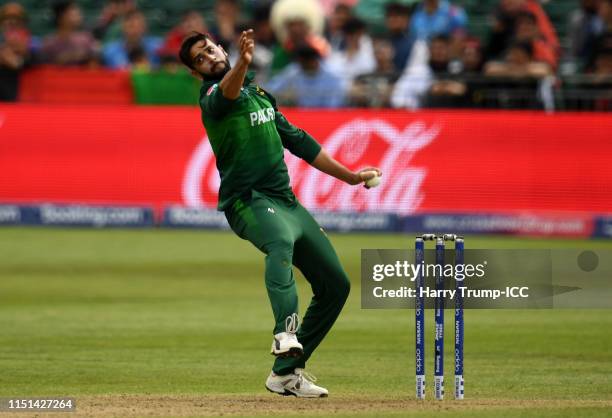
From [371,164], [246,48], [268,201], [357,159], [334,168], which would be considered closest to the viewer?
[246,48]

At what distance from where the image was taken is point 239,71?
356 inches

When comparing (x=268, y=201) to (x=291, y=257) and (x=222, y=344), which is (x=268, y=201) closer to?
(x=291, y=257)

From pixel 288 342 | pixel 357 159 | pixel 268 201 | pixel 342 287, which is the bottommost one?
pixel 288 342

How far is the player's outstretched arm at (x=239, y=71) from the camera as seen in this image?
8961 millimetres

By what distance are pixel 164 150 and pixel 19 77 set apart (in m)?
2.97

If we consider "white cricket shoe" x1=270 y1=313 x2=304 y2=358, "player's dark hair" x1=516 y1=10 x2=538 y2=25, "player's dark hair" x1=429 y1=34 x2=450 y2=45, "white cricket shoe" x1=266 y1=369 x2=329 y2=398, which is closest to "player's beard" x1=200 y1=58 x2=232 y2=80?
"white cricket shoe" x1=270 y1=313 x2=304 y2=358

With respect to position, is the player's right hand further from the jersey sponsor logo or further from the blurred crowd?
the blurred crowd

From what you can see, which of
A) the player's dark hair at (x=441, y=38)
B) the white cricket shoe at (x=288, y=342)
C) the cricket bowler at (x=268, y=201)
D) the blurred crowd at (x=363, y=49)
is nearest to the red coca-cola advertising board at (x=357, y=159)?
the blurred crowd at (x=363, y=49)

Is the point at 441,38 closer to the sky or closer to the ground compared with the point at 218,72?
closer to the sky

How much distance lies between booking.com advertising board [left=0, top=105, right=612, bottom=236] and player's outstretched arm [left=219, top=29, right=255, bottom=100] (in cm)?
1218

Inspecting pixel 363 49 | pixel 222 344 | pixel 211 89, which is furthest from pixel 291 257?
pixel 363 49

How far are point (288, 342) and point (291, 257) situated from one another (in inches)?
24.4

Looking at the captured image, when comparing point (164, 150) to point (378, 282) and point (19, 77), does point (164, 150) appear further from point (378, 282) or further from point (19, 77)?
point (378, 282)

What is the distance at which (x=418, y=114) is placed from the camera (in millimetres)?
21516
